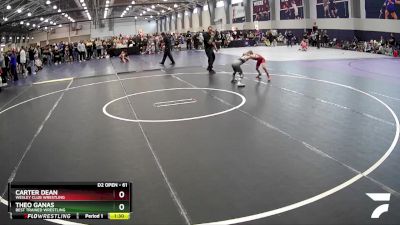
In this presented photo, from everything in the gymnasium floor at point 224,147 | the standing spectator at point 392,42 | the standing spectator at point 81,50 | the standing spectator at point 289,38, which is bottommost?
the gymnasium floor at point 224,147

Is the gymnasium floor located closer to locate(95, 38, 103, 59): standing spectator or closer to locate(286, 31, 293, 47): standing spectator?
locate(95, 38, 103, 59): standing spectator

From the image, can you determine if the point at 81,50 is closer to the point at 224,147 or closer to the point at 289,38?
the point at 289,38

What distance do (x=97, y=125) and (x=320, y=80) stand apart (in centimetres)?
880

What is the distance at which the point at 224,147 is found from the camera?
7.32m

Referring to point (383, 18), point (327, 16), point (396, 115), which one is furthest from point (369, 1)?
point (396, 115)

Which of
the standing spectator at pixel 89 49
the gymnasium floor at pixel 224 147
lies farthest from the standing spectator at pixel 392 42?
the standing spectator at pixel 89 49

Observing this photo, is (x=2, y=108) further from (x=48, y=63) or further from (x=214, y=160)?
(x=48, y=63)

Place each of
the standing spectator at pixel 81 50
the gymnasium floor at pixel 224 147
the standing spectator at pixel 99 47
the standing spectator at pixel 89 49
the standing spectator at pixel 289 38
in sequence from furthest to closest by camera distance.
Result: the standing spectator at pixel 289 38 < the standing spectator at pixel 99 47 < the standing spectator at pixel 89 49 < the standing spectator at pixel 81 50 < the gymnasium floor at pixel 224 147
